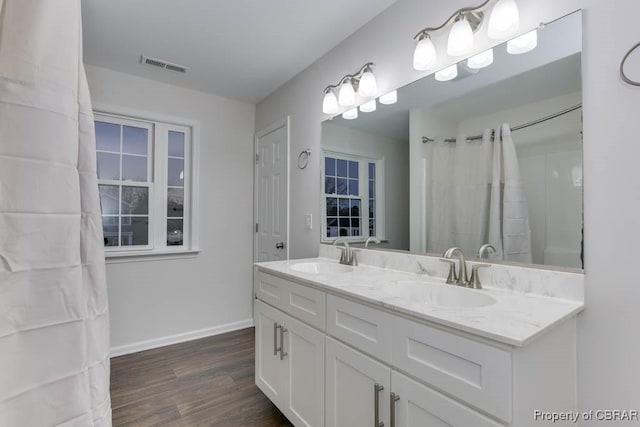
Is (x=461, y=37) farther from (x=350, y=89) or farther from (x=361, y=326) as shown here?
(x=361, y=326)

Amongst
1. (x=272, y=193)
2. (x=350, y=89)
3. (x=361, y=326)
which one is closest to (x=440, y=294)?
(x=361, y=326)

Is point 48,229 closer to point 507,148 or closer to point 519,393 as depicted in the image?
point 519,393

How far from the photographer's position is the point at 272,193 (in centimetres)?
316

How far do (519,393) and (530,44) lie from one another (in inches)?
51.4

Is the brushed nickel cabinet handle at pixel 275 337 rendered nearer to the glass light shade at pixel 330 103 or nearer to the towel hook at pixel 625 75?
the glass light shade at pixel 330 103

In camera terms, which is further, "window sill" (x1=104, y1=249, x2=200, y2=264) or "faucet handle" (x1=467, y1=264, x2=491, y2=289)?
"window sill" (x1=104, y1=249, x2=200, y2=264)

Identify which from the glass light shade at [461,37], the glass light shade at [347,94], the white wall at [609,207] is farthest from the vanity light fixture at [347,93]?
the white wall at [609,207]

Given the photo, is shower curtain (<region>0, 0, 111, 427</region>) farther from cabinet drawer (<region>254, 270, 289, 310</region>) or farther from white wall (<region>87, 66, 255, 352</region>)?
white wall (<region>87, 66, 255, 352</region>)

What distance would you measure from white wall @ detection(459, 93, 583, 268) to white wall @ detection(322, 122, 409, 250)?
61 centimetres

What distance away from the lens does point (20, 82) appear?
479 millimetres

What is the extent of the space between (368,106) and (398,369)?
1579 millimetres

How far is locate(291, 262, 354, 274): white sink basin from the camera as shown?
6.76 feet

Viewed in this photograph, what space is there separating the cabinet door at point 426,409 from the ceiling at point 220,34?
201cm

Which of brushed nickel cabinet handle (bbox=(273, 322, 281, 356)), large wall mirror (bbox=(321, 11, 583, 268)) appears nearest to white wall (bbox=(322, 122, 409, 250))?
large wall mirror (bbox=(321, 11, 583, 268))
